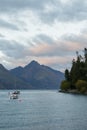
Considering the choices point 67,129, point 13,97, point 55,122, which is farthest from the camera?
point 13,97

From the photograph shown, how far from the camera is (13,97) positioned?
195375 millimetres

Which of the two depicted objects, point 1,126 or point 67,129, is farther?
point 1,126

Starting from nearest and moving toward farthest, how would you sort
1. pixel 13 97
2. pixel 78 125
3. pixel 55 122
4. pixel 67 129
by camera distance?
pixel 67 129 < pixel 78 125 < pixel 55 122 < pixel 13 97

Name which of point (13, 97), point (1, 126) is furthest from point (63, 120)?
point (13, 97)

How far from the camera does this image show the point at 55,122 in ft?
248

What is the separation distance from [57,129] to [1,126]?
12699mm

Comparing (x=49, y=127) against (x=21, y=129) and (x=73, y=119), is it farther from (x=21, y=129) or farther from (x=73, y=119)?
(x=73, y=119)

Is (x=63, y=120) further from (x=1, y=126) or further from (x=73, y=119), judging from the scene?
(x=1, y=126)

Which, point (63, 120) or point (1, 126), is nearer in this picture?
point (1, 126)

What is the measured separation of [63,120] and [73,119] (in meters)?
2.30

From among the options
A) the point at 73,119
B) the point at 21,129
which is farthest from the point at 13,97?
the point at 21,129

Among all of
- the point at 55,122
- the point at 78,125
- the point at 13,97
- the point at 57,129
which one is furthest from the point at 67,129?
the point at 13,97

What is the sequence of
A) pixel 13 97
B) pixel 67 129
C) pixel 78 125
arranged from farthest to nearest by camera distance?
pixel 13 97
pixel 78 125
pixel 67 129

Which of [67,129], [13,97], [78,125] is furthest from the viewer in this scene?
[13,97]
